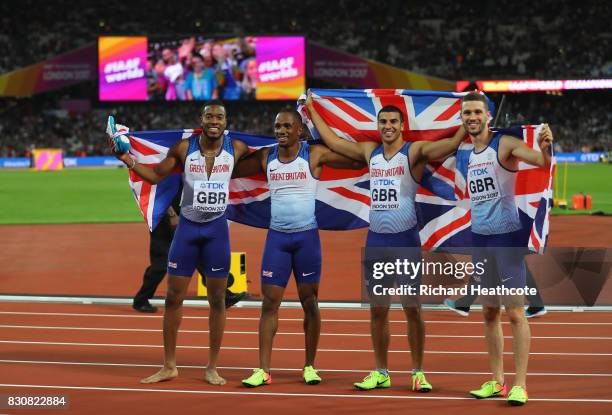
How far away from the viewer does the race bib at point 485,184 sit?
23.5 ft

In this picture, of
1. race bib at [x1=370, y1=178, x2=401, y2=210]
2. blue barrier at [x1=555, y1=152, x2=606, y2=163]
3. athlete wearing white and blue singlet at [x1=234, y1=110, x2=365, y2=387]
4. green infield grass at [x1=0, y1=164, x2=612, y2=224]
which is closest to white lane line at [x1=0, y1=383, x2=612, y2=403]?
athlete wearing white and blue singlet at [x1=234, y1=110, x2=365, y2=387]

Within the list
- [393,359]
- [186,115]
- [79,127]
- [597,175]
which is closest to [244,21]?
[186,115]

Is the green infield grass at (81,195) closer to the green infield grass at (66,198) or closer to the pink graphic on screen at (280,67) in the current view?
the green infield grass at (66,198)

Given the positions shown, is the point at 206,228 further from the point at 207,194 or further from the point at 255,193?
the point at 255,193

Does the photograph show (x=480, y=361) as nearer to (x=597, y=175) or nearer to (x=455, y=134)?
(x=455, y=134)

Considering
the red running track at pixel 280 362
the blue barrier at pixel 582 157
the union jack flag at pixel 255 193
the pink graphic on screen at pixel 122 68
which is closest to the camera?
the red running track at pixel 280 362

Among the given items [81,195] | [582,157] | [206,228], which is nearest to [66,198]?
[81,195]

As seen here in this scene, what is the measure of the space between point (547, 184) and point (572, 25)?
2111 inches

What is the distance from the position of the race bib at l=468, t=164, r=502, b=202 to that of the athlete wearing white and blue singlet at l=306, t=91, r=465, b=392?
0.35 meters

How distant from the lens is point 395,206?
7391mm

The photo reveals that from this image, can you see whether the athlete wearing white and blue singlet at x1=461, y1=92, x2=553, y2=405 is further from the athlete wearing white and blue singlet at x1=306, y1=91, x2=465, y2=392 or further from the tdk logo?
the athlete wearing white and blue singlet at x1=306, y1=91, x2=465, y2=392

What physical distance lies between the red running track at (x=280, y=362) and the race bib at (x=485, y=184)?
1.53 meters

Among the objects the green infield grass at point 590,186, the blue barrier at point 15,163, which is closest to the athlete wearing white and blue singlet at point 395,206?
the green infield grass at point 590,186

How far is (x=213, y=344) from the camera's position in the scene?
7777 mm
